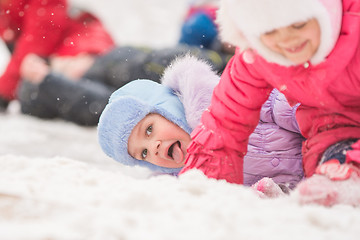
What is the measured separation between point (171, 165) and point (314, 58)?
1.25 feet

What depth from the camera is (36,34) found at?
189 centimetres

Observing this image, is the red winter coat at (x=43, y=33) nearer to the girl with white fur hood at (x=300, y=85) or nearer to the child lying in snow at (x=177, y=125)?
the child lying in snow at (x=177, y=125)

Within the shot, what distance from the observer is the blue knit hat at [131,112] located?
886 millimetres

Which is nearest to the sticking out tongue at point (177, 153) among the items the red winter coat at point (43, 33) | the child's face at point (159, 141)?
the child's face at point (159, 141)

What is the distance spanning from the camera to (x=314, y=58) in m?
0.59

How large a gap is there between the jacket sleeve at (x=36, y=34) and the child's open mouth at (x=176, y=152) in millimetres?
1116

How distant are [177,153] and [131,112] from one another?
0.12 meters

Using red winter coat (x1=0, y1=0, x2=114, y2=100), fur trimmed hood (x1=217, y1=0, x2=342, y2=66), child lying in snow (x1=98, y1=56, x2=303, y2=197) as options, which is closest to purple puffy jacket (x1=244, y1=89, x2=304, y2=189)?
child lying in snow (x1=98, y1=56, x2=303, y2=197)

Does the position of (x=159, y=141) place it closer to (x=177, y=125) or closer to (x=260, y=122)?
(x=177, y=125)

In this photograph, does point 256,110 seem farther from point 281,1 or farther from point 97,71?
point 97,71

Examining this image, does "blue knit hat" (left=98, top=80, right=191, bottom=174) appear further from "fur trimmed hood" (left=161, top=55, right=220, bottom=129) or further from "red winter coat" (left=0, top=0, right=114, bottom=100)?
"red winter coat" (left=0, top=0, right=114, bottom=100)

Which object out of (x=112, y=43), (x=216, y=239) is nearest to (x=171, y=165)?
(x=216, y=239)

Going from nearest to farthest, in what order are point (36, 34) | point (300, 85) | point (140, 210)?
point (140, 210)
point (300, 85)
point (36, 34)

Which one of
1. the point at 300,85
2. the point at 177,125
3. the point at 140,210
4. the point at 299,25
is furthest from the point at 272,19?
the point at 177,125
